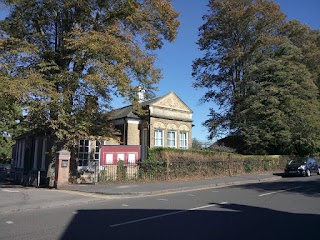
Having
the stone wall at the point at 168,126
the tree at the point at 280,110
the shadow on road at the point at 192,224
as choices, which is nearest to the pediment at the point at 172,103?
the stone wall at the point at 168,126

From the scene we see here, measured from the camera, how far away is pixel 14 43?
66.9 feet

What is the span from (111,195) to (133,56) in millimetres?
8809

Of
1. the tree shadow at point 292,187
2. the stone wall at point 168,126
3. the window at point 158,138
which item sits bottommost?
the tree shadow at point 292,187

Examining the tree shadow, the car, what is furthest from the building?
the tree shadow

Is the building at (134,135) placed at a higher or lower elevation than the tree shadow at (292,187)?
higher

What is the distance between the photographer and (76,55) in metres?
→ 20.2

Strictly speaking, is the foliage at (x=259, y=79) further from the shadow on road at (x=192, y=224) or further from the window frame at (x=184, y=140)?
the shadow on road at (x=192, y=224)

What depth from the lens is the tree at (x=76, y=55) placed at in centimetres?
1908

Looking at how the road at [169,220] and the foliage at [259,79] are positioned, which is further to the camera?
the foliage at [259,79]

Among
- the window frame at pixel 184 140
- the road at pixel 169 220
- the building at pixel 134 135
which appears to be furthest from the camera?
the window frame at pixel 184 140

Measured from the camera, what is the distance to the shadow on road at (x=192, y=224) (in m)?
8.00

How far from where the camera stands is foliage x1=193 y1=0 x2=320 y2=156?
38469 millimetres

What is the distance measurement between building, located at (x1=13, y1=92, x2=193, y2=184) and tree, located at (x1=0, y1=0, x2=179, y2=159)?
17.8 feet

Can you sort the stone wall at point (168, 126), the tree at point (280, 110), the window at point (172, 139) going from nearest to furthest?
1. the stone wall at point (168, 126)
2. the window at point (172, 139)
3. the tree at point (280, 110)
